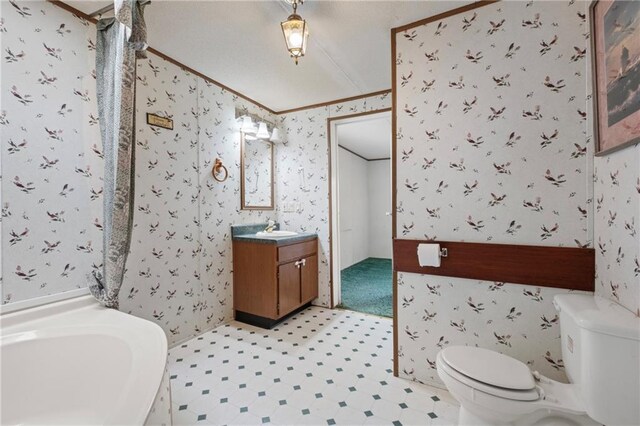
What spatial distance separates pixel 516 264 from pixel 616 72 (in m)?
0.95

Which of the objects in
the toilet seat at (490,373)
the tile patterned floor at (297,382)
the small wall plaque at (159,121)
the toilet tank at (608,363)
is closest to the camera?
the toilet tank at (608,363)

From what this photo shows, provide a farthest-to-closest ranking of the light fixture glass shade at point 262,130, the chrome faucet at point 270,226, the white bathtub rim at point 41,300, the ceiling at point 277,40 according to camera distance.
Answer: the chrome faucet at point 270,226, the light fixture glass shade at point 262,130, the ceiling at point 277,40, the white bathtub rim at point 41,300

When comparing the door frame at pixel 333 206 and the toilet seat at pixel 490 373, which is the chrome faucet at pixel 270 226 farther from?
the toilet seat at pixel 490 373

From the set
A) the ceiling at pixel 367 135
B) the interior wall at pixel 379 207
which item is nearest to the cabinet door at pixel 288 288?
the ceiling at pixel 367 135

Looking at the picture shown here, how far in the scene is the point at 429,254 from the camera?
1.63m

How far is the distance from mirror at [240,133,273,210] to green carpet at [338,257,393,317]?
1553mm

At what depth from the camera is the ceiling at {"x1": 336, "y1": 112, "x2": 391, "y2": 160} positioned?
3.04m

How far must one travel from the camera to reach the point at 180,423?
143 centimetres

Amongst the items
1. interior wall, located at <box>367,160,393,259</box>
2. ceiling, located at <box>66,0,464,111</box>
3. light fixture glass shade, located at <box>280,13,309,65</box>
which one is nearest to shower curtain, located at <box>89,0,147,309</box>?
ceiling, located at <box>66,0,464,111</box>

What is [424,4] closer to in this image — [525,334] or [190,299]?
[525,334]

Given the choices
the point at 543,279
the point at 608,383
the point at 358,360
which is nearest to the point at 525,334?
the point at 543,279

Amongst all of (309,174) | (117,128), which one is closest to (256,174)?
(309,174)

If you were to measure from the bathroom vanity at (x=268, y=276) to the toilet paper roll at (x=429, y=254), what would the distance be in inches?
52.6

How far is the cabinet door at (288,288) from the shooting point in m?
2.56
